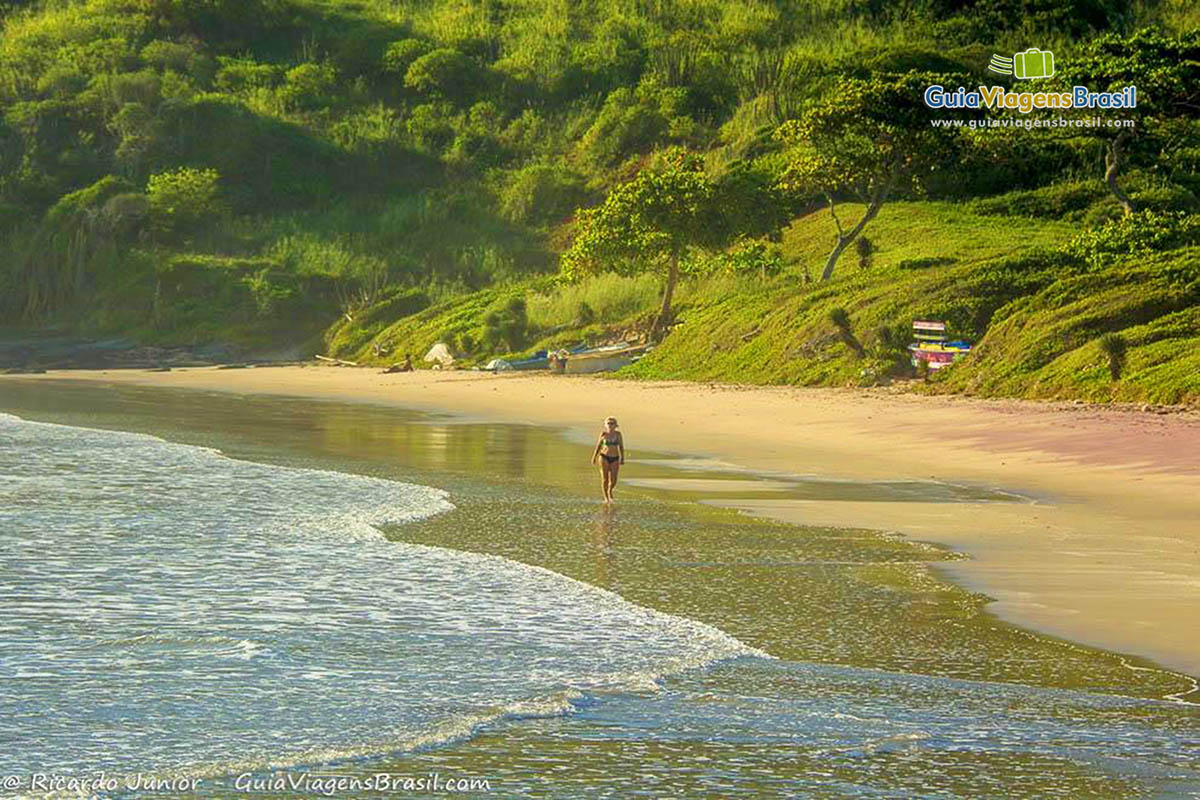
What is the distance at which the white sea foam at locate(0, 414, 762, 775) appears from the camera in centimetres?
919

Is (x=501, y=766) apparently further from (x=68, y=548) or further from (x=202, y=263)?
(x=202, y=263)

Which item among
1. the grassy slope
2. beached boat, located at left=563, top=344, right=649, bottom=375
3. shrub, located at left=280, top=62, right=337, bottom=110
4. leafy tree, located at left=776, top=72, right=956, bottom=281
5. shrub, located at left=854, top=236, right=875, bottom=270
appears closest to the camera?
the grassy slope

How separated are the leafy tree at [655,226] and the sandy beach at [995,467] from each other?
5.77m

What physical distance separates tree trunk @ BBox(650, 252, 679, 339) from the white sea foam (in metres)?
30.7

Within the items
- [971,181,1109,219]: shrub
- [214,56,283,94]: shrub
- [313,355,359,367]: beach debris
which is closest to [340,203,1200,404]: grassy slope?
[971,181,1109,219]: shrub

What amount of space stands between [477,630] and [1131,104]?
3566 centimetres

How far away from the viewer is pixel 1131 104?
4212 cm

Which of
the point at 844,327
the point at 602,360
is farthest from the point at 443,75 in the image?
the point at 844,327

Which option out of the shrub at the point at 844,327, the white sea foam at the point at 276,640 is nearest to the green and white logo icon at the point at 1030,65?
the shrub at the point at 844,327

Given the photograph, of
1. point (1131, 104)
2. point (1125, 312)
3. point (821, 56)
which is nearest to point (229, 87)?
point (821, 56)

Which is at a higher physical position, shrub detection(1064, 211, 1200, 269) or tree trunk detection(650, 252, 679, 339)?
shrub detection(1064, 211, 1200, 269)

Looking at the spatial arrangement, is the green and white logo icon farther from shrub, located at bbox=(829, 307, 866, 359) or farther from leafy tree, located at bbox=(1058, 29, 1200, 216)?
shrub, located at bbox=(829, 307, 866, 359)

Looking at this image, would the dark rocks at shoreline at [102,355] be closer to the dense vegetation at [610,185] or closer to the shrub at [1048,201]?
the dense vegetation at [610,185]

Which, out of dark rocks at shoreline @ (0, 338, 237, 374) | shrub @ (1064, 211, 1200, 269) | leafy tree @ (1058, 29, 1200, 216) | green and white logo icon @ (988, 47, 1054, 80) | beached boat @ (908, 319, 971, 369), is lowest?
dark rocks at shoreline @ (0, 338, 237, 374)
